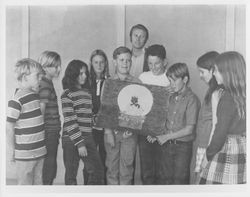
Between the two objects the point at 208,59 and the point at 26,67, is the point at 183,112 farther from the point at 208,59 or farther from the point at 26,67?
the point at 26,67

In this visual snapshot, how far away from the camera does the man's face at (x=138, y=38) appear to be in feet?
5.61

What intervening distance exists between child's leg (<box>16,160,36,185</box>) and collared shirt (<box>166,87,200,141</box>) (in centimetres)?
65

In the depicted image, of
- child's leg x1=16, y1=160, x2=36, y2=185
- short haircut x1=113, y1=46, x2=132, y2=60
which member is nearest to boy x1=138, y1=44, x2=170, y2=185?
short haircut x1=113, y1=46, x2=132, y2=60

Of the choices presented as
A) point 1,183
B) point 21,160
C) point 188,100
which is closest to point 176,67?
point 188,100

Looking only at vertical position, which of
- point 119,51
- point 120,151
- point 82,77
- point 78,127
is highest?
point 119,51

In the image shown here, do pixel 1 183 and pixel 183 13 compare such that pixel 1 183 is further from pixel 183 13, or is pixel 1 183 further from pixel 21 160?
pixel 183 13

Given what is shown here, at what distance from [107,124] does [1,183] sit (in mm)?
556

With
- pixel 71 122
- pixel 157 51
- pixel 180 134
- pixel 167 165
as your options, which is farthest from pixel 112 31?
pixel 167 165

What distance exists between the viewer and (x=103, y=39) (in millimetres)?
1718

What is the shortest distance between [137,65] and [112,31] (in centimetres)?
20

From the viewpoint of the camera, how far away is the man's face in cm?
171

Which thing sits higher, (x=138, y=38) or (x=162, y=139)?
(x=138, y=38)

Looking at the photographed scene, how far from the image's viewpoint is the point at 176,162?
5.64ft

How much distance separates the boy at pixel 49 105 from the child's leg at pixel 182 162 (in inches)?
22.2
